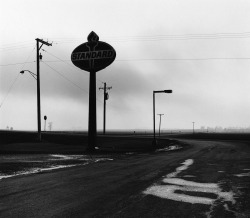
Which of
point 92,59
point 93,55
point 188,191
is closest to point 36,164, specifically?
point 188,191

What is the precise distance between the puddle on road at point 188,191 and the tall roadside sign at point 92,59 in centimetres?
1789

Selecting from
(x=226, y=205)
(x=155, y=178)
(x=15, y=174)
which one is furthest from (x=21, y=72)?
(x=226, y=205)

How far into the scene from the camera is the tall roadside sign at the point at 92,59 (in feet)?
90.8

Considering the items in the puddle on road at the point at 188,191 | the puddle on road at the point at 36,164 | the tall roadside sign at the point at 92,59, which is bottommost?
the puddle on road at the point at 36,164

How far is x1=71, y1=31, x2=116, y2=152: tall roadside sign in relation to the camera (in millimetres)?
27688

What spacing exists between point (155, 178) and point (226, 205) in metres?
4.13

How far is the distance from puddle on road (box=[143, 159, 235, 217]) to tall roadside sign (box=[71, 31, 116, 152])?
1789cm

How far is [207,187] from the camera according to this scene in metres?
9.06

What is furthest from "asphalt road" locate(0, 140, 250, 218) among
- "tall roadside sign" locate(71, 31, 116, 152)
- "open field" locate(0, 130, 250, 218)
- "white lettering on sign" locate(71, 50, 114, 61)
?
"white lettering on sign" locate(71, 50, 114, 61)

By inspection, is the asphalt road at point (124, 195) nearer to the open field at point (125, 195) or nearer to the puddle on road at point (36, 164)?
the open field at point (125, 195)

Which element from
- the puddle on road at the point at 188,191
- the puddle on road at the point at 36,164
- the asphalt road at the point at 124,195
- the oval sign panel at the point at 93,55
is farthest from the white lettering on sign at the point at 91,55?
the puddle on road at the point at 188,191

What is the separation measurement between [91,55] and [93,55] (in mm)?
200

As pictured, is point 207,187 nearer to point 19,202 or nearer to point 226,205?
point 226,205

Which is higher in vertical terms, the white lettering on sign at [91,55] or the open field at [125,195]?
the white lettering on sign at [91,55]
